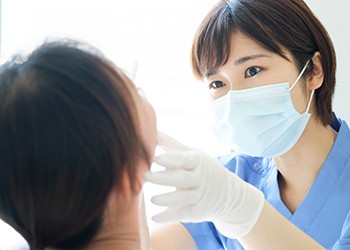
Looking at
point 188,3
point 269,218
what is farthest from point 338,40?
point 269,218

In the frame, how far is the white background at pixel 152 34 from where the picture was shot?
2.06 metres

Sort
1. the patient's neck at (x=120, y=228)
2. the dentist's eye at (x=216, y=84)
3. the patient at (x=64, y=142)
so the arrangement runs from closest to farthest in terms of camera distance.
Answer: the patient at (x=64, y=142) < the patient's neck at (x=120, y=228) < the dentist's eye at (x=216, y=84)

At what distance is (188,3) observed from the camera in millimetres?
2086

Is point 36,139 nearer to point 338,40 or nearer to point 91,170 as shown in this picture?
point 91,170

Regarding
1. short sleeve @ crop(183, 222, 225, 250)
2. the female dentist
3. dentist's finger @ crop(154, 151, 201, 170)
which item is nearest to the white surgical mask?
the female dentist

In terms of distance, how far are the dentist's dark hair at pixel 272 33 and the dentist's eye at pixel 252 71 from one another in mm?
66

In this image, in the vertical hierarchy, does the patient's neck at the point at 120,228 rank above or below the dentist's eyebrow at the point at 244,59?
below

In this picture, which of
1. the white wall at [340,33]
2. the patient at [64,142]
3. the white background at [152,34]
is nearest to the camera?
the patient at [64,142]

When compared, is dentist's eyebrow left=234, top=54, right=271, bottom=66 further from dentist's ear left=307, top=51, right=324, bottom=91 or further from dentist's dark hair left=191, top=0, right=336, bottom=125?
dentist's ear left=307, top=51, right=324, bottom=91

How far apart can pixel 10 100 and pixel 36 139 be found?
0.24 ft

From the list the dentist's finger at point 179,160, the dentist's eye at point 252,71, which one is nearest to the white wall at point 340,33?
the dentist's eye at point 252,71

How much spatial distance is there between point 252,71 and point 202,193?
55cm

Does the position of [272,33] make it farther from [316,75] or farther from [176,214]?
[176,214]

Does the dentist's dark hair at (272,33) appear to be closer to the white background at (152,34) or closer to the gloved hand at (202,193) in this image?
the gloved hand at (202,193)
